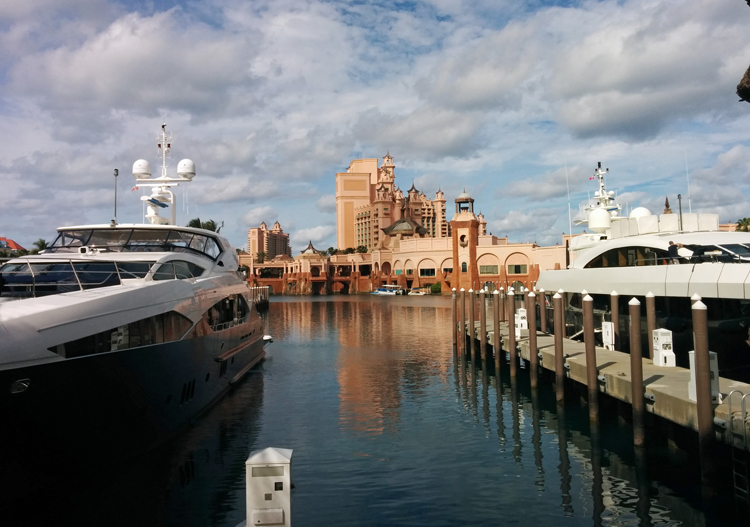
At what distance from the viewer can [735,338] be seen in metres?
16.4

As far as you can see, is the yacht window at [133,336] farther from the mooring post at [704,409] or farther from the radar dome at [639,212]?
the radar dome at [639,212]

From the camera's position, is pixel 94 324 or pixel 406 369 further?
pixel 406 369

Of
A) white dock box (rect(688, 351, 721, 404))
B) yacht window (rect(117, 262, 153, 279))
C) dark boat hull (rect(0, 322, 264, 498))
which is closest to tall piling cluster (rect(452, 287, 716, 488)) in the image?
white dock box (rect(688, 351, 721, 404))

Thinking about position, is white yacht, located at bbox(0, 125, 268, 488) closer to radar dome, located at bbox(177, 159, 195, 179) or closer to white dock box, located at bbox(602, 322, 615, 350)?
radar dome, located at bbox(177, 159, 195, 179)

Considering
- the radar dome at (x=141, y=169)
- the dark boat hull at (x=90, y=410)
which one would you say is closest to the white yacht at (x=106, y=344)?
the dark boat hull at (x=90, y=410)

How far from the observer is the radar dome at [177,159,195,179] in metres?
25.0

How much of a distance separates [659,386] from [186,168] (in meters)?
20.2

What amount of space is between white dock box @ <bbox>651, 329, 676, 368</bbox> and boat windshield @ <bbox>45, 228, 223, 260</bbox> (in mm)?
14850

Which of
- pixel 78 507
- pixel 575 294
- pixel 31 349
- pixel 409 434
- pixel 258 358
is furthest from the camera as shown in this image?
pixel 258 358

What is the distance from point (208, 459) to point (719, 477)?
11.5m

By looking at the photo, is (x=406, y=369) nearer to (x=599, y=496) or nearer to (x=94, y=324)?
(x=599, y=496)

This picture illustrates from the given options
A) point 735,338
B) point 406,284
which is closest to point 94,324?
point 735,338

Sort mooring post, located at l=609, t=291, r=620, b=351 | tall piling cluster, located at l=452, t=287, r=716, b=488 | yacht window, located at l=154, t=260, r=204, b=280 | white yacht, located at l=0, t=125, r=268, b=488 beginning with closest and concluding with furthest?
white yacht, located at l=0, t=125, r=268, b=488 → tall piling cluster, located at l=452, t=287, r=716, b=488 → yacht window, located at l=154, t=260, r=204, b=280 → mooring post, located at l=609, t=291, r=620, b=351

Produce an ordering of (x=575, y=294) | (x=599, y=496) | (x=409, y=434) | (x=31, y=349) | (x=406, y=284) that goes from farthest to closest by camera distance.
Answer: (x=406, y=284) → (x=575, y=294) → (x=409, y=434) → (x=599, y=496) → (x=31, y=349)
